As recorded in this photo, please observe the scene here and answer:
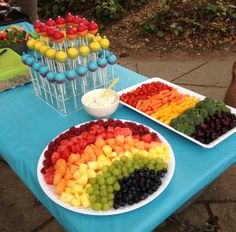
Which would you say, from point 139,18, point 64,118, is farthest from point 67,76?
point 139,18

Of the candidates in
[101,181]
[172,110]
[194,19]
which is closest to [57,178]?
[101,181]

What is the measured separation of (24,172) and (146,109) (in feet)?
1.71

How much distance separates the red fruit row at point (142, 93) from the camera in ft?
4.74

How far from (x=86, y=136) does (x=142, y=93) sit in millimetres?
409

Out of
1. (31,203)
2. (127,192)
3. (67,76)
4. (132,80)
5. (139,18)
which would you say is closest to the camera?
(127,192)

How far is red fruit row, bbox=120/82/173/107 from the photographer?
4.74 feet

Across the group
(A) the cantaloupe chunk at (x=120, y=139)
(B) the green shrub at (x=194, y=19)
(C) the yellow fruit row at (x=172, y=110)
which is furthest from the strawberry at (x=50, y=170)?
(B) the green shrub at (x=194, y=19)

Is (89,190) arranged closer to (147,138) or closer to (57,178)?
(57,178)

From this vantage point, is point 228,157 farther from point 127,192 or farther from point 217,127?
point 127,192

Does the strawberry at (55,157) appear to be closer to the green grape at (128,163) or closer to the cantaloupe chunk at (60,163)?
the cantaloupe chunk at (60,163)

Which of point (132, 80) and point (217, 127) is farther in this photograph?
point (132, 80)

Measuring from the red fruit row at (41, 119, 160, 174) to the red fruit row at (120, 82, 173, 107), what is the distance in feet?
0.74

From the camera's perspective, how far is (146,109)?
4.56 feet

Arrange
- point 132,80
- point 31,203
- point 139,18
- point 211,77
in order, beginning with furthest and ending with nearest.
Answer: point 139,18, point 211,77, point 31,203, point 132,80
